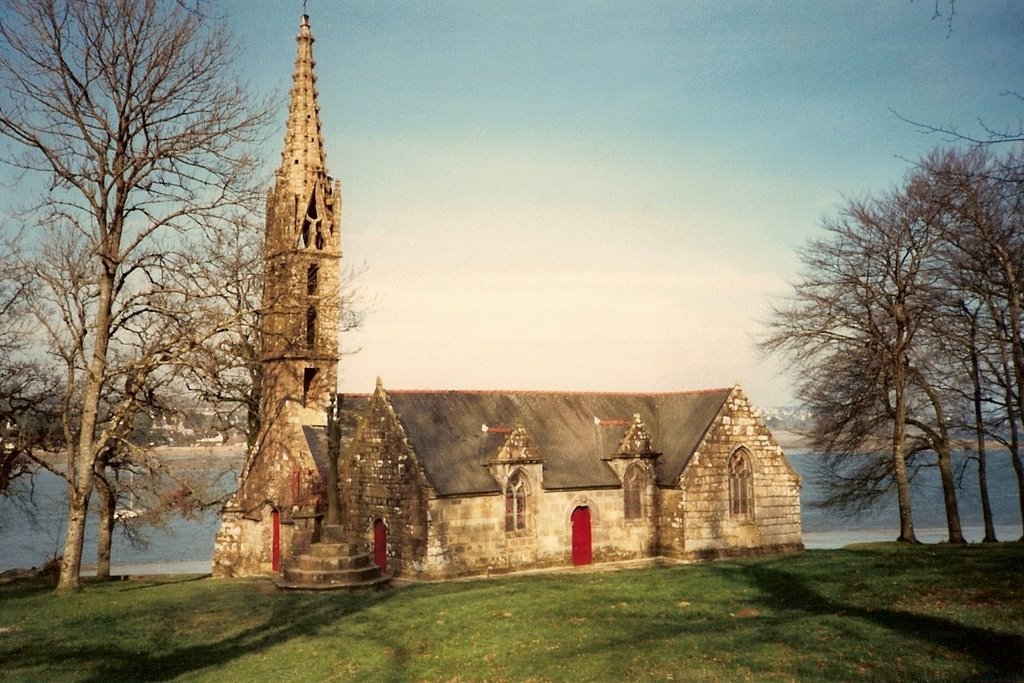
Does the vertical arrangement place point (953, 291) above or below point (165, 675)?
above

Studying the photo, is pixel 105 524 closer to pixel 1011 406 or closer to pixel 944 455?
pixel 944 455

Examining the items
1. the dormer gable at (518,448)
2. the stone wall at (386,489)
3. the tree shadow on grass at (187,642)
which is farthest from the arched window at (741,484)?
the tree shadow on grass at (187,642)

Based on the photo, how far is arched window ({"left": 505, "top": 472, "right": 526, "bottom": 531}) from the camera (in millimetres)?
30422

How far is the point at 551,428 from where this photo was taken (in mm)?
34062

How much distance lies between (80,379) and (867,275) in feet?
92.7

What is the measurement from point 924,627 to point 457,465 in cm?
1727

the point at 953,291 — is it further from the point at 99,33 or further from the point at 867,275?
the point at 99,33

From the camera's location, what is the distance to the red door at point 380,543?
30234 mm

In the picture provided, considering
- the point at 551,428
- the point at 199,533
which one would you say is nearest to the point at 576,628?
the point at 551,428

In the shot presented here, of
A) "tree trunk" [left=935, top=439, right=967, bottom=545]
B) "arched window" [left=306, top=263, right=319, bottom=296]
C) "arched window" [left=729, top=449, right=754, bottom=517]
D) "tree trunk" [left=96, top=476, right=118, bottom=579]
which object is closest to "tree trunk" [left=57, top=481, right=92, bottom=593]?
"tree trunk" [left=96, top=476, right=118, bottom=579]

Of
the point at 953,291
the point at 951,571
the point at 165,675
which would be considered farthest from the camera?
the point at 953,291

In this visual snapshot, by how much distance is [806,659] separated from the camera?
1404cm

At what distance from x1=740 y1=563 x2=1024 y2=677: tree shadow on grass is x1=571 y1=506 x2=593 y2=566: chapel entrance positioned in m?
10.3

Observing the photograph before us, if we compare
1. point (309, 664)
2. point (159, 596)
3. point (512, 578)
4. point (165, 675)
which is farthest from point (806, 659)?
point (159, 596)
